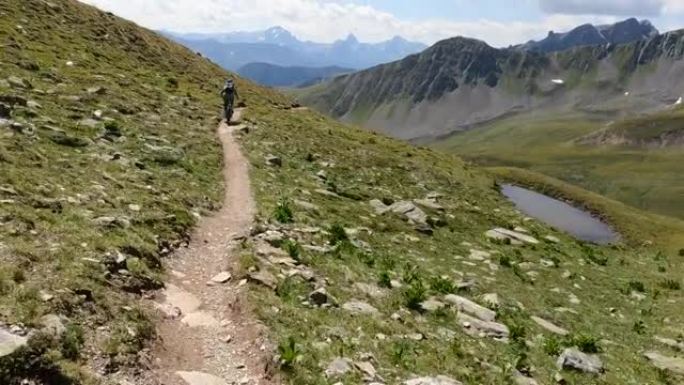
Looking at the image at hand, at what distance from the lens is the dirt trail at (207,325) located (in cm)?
1305

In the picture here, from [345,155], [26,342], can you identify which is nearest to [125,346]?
[26,342]

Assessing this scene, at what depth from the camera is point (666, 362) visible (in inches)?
790

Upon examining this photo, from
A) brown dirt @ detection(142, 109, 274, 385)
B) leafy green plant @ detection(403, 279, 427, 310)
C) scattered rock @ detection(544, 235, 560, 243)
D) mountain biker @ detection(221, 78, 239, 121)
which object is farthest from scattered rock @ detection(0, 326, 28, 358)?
mountain biker @ detection(221, 78, 239, 121)

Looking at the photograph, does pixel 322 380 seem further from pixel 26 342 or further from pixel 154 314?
pixel 26 342

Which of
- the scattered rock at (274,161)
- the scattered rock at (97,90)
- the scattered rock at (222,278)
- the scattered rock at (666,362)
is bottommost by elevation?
the scattered rock at (666,362)

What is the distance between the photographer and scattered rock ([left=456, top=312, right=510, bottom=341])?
1842 centimetres

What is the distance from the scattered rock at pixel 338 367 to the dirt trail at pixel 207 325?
4.43 ft

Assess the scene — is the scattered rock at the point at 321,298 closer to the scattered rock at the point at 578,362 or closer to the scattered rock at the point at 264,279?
the scattered rock at the point at 264,279

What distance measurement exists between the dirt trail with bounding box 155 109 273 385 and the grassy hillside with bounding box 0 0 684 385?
541mm

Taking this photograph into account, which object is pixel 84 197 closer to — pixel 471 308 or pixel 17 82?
pixel 471 308

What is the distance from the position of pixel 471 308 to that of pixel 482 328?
59.2 inches

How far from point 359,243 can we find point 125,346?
1355 cm

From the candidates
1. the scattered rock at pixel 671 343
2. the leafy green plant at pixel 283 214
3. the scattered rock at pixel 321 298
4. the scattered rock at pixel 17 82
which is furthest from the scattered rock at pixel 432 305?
A: the scattered rock at pixel 17 82

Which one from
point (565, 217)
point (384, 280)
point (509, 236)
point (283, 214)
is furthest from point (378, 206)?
point (565, 217)
